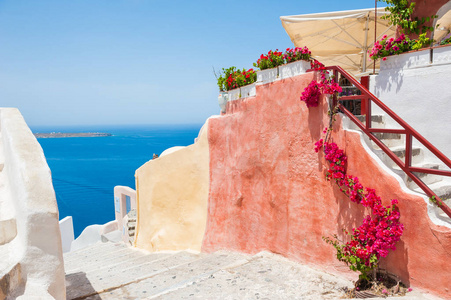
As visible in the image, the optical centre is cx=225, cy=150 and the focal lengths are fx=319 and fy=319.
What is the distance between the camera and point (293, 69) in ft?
18.3

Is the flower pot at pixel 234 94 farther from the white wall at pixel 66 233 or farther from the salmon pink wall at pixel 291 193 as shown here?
the white wall at pixel 66 233

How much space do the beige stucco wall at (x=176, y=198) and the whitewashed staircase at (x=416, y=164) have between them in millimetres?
4277

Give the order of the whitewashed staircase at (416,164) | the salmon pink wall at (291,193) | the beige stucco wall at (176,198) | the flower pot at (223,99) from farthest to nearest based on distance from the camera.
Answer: the beige stucco wall at (176,198) < the flower pot at (223,99) < the whitewashed staircase at (416,164) < the salmon pink wall at (291,193)

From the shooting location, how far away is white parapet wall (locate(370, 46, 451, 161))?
475 cm

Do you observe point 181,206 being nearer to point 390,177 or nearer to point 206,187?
point 206,187

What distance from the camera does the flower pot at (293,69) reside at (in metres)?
5.40

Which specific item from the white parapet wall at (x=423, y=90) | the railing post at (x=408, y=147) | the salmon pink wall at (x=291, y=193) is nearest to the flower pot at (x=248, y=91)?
the salmon pink wall at (x=291, y=193)

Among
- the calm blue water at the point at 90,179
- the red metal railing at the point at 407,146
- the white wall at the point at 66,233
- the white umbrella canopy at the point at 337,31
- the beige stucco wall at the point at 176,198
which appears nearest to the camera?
the red metal railing at the point at 407,146

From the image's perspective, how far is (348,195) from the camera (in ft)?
15.1

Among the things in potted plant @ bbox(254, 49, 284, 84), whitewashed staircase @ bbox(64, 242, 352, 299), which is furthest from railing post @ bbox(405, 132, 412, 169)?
potted plant @ bbox(254, 49, 284, 84)

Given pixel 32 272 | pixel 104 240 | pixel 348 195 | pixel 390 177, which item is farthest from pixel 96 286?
pixel 104 240

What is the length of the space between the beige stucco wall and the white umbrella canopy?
13.7 feet

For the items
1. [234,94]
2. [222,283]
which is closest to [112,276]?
[222,283]

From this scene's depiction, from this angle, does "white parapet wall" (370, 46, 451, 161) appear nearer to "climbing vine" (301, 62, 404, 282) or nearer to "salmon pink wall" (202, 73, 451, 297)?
"salmon pink wall" (202, 73, 451, 297)
